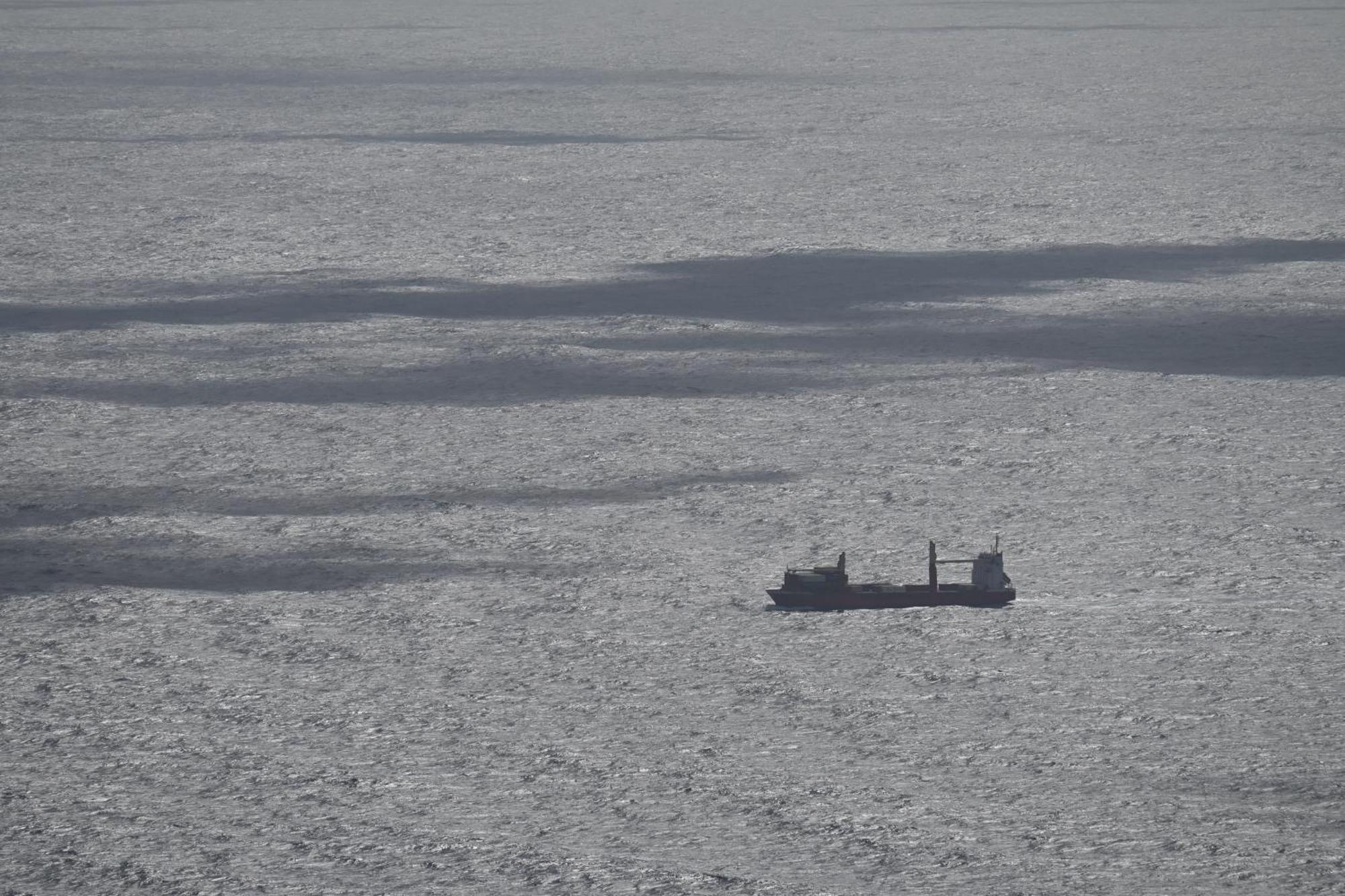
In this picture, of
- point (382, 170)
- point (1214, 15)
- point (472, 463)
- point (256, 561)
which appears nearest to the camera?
point (256, 561)

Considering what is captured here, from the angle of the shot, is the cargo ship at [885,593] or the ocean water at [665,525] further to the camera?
the cargo ship at [885,593]

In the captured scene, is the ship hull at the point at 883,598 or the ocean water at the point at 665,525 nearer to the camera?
the ocean water at the point at 665,525

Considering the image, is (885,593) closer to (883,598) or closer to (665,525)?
(883,598)


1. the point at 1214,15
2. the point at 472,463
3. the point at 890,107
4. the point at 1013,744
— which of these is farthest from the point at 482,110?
the point at 1214,15

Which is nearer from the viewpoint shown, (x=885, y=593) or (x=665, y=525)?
(x=885, y=593)

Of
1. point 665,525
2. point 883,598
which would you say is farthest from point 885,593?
point 665,525

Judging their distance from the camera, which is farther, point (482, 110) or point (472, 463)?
point (482, 110)

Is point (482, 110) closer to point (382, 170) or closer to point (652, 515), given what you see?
point (382, 170)
